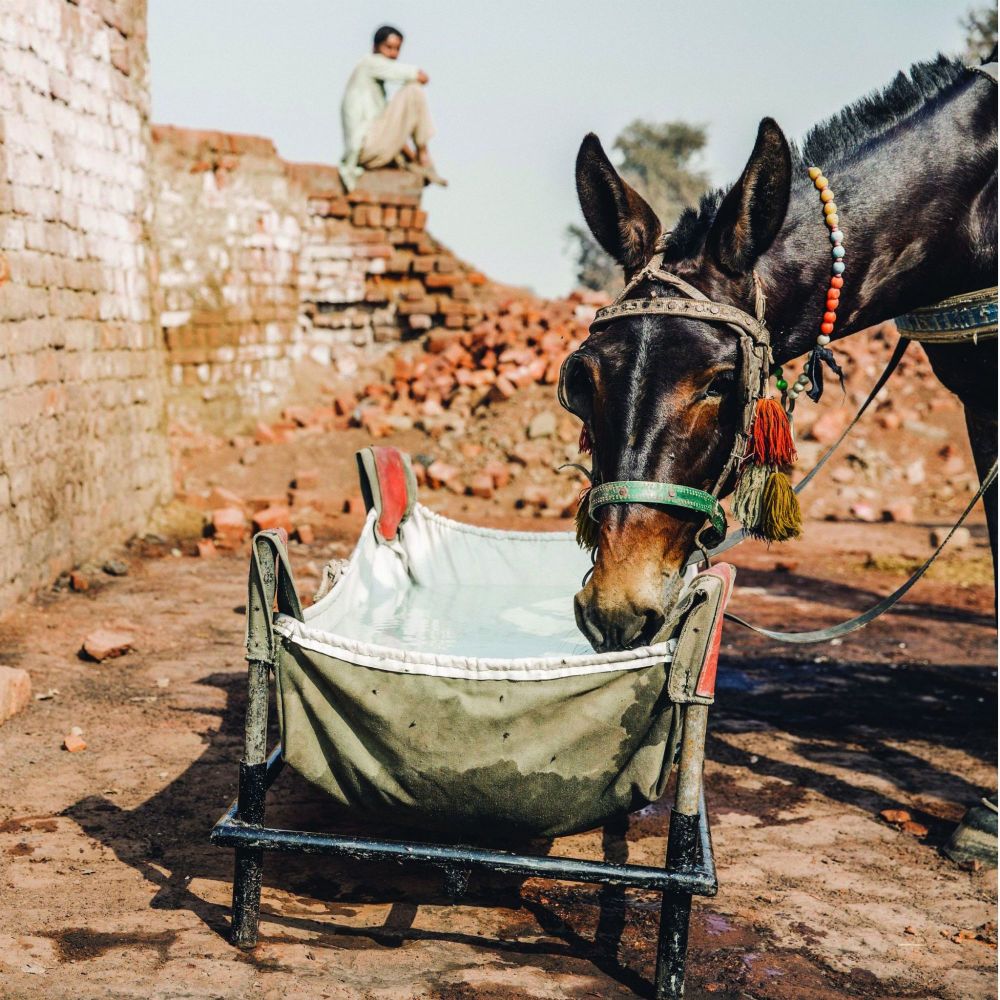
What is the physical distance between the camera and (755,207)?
8.20 ft

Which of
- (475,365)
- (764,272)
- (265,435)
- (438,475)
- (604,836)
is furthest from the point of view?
(475,365)

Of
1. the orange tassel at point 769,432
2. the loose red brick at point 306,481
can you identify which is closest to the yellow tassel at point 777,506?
the orange tassel at point 769,432

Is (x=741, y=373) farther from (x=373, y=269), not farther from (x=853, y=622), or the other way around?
(x=373, y=269)

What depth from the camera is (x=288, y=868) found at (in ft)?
9.80

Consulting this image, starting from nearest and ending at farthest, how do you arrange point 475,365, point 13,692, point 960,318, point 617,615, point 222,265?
point 617,615, point 960,318, point 13,692, point 222,265, point 475,365

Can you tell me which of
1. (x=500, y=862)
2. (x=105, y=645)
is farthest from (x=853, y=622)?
(x=105, y=645)

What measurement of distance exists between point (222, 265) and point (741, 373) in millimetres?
9298

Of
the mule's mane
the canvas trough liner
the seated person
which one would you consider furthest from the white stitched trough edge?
the seated person

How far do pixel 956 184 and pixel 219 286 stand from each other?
29.1ft

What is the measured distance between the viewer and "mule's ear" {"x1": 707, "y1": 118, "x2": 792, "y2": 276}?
2430 mm

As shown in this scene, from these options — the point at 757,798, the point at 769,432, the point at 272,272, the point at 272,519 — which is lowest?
the point at 757,798

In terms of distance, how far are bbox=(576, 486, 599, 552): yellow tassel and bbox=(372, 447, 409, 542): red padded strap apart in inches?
50.7

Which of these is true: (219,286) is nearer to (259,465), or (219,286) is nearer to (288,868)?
(259,465)

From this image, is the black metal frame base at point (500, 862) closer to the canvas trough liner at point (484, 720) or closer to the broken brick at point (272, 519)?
the canvas trough liner at point (484, 720)
